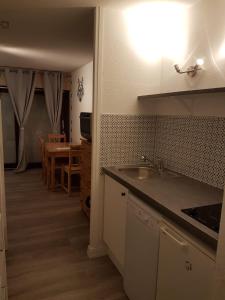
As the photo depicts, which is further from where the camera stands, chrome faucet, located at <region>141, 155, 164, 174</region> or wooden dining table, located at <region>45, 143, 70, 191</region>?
wooden dining table, located at <region>45, 143, 70, 191</region>

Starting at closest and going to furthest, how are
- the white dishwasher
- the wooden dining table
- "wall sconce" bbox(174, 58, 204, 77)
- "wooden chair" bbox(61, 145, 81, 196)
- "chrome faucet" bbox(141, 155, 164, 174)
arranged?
the white dishwasher < "wall sconce" bbox(174, 58, 204, 77) < "chrome faucet" bbox(141, 155, 164, 174) < "wooden chair" bbox(61, 145, 81, 196) < the wooden dining table

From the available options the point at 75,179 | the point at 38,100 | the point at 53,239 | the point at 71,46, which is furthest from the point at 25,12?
the point at 38,100

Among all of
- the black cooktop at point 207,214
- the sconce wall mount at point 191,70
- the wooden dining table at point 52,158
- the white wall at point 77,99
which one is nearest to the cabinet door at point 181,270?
the black cooktop at point 207,214

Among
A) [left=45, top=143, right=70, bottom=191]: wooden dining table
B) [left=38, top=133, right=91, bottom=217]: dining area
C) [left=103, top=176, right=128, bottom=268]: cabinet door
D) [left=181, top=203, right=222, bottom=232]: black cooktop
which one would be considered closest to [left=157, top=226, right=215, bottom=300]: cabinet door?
[left=181, top=203, right=222, bottom=232]: black cooktop

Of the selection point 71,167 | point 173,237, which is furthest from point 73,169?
point 173,237

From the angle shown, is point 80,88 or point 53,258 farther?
point 80,88

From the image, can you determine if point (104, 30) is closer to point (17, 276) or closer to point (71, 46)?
point (71, 46)

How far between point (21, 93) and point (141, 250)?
4650mm

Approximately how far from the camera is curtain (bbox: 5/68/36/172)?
5105mm

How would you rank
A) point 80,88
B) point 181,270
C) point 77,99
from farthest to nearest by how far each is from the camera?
point 77,99, point 80,88, point 181,270

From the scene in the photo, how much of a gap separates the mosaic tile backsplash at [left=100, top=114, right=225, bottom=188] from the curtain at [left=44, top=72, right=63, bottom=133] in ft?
A: 11.8

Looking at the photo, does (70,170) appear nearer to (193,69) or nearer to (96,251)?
(96,251)

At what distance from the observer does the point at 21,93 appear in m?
5.16

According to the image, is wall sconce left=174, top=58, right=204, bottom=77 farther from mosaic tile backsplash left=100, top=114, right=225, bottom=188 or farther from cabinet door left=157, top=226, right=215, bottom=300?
cabinet door left=157, top=226, right=215, bottom=300
